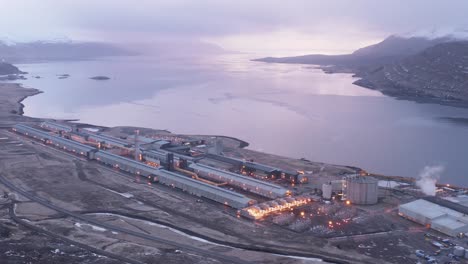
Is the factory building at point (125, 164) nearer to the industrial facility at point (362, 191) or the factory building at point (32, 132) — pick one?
the factory building at point (32, 132)

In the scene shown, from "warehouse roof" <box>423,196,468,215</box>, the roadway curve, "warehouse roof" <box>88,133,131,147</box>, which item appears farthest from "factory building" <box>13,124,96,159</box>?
"warehouse roof" <box>423,196,468,215</box>

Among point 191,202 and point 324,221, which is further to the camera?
point 191,202

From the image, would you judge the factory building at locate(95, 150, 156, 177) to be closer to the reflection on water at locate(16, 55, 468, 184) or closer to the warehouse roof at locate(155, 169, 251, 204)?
the warehouse roof at locate(155, 169, 251, 204)

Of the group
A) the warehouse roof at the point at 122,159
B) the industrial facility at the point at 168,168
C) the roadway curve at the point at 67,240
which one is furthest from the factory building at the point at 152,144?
the roadway curve at the point at 67,240

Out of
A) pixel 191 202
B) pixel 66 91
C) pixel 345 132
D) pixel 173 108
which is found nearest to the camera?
pixel 191 202

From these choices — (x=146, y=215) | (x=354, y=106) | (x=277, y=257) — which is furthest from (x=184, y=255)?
(x=354, y=106)

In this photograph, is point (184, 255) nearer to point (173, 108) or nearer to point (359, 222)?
point (359, 222)
